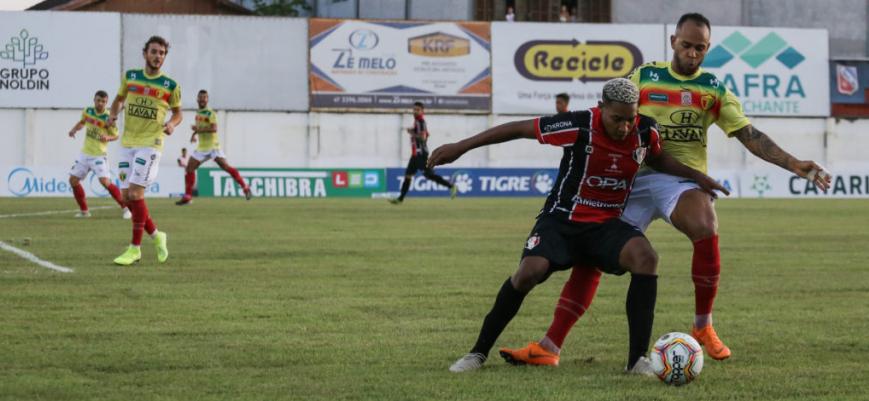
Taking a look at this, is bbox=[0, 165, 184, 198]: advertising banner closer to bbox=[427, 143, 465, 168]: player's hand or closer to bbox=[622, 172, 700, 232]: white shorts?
bbox=[622, 172, 700, 232]: white shorts

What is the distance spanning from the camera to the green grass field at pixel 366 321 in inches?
271

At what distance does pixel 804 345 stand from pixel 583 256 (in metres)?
1.78

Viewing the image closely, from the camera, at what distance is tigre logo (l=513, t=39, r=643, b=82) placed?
48438mm

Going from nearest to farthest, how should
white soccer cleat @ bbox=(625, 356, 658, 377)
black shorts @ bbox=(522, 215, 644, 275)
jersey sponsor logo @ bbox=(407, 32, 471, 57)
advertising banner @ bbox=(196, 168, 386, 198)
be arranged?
white soccer cleat @ bbox=(625, 356, 658, 377) < black shorts @ bbox=(522, 215, 644, 275) < advertising banner @ bbox=(196, 168, 386, 198) < jersey sponsor logo @ bbox=(407, 32, 471, 57)

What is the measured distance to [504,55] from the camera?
48.3 m

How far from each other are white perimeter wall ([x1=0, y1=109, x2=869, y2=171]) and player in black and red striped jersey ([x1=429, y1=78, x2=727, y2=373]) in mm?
39127

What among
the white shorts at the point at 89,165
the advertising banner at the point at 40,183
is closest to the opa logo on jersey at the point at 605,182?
the white shorts at the point at 89,165

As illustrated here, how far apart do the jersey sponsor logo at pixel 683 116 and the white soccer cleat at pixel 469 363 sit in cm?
195

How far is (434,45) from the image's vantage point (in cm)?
4778

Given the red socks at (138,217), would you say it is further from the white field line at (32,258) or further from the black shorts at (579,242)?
the black shorts at (579,242)

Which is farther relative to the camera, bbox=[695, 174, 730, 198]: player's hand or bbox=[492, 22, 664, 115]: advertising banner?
bbox=[492, 22, 664, 115]: advertising banner

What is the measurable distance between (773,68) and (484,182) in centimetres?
1233

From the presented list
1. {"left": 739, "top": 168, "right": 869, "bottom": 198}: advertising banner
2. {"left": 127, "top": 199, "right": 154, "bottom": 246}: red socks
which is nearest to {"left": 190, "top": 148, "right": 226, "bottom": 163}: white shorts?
{"left": 127, "top": 199, "right": 154, "bottom": 246}: red socks

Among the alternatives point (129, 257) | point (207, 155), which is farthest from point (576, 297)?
point (207, 155)
